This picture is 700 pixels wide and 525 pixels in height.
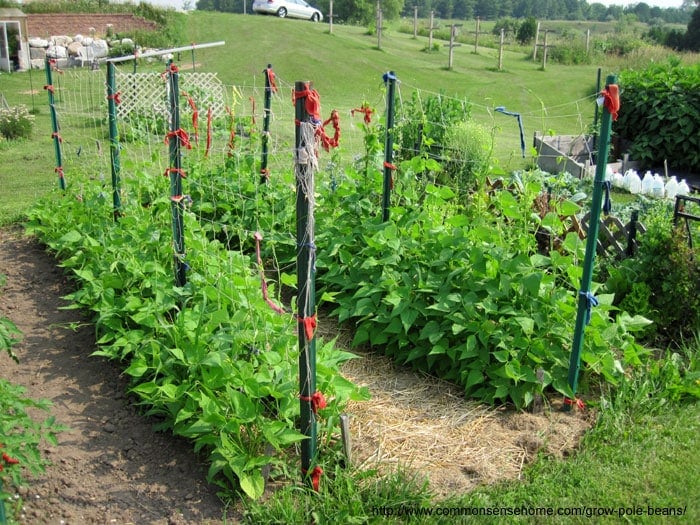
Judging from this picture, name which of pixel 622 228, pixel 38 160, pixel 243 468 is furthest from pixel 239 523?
pixel 38 160

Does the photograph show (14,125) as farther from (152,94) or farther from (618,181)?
(618,181)

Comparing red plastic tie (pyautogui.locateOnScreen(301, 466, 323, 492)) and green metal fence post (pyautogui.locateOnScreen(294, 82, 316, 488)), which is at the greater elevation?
green metal fence post (pyautogui.locateOnScreen(294, 82, 316, 488))

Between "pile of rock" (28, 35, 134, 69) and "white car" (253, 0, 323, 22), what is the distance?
1084cm

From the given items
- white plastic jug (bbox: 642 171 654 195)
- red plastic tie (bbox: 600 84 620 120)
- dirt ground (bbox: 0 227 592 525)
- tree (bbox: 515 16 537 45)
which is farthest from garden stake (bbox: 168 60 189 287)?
tree (bbox: 515 16 537 45)

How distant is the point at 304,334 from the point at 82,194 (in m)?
3.53

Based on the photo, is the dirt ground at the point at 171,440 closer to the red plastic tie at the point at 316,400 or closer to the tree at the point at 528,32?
the red plastic tie at the point at 316,400

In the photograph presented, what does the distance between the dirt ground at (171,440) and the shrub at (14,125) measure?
830 centimetres

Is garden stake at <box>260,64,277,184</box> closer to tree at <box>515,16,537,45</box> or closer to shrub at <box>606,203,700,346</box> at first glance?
shrub at <box>606,203,700,346</box>

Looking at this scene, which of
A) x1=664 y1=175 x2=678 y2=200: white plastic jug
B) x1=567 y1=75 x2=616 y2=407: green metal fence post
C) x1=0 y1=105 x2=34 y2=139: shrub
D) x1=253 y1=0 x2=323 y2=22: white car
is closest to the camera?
x1=567 y1=75 x2=616 y2=407: green metal fence post

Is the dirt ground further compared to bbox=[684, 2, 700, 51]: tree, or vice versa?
bbox=[684, 2, 700, 51]: tree

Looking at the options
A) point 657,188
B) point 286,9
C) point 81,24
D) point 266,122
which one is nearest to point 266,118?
point 266,122

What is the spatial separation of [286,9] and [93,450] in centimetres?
3517

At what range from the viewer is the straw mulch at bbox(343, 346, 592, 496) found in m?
3.42

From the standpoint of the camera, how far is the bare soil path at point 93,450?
123 inches
